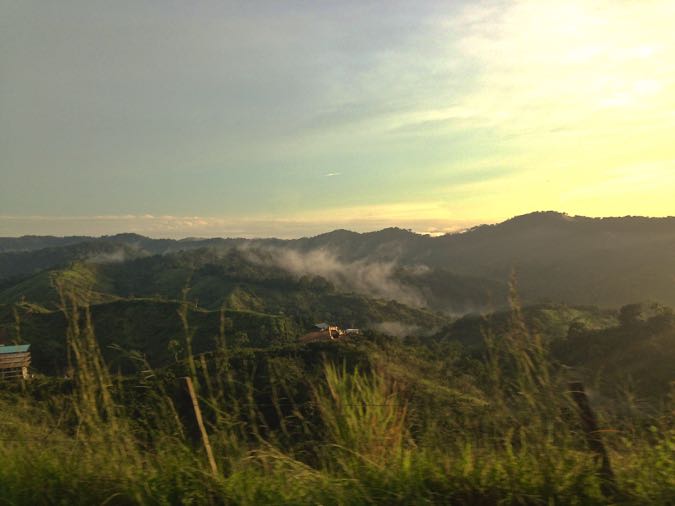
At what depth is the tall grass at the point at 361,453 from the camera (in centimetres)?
277

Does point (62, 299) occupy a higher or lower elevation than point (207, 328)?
higher

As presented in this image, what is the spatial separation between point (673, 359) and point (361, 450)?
47.4 m

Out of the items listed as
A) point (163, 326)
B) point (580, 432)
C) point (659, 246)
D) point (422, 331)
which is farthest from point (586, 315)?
point (659, 246)

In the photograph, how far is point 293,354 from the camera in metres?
40.9

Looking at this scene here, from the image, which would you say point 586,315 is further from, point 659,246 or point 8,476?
point 659,246

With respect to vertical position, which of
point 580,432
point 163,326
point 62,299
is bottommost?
point 163,326

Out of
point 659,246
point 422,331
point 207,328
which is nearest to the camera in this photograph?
point 207,328

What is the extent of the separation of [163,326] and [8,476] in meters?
75.5

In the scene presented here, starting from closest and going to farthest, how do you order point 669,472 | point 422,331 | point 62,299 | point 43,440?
point 669,472 < point 43,440 < point 62,299 < point 422,331

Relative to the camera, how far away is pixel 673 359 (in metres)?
40.9

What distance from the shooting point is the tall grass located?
277 centimetres

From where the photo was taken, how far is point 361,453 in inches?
124

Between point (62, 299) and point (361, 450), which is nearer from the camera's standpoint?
point (361, 450)

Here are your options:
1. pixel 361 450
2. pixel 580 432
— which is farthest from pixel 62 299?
pixel 580 432
